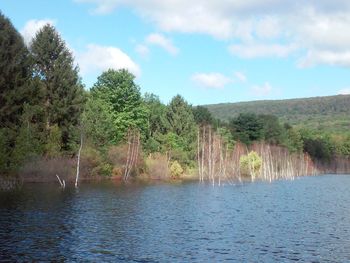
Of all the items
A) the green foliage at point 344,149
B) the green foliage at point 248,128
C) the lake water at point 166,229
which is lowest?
the lake water at point 166,229

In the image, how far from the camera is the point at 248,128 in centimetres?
12356

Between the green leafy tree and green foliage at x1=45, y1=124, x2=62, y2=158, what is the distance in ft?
51.1

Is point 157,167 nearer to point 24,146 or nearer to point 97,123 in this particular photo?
point 97,123

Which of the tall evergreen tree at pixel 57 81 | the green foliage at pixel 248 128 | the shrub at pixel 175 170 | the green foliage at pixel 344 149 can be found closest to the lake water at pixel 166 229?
the tall evergreen tree at pixel 57 81

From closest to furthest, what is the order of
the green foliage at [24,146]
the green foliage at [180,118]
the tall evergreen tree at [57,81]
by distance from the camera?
the green foliage at [24,146], the tall evergreen tree at [57,81], the green foliage at [180,118]

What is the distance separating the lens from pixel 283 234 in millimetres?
29312

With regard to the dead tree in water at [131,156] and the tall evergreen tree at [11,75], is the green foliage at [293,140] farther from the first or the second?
the tall evergreen tree at [11,75]

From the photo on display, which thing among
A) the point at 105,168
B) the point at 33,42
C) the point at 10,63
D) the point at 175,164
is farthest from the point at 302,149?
the point at 10,63

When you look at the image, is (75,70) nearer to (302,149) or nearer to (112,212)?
(112,212)

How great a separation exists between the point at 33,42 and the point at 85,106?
12.5m

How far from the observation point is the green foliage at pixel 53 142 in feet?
221

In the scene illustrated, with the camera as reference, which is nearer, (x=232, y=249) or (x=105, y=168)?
(x=232, y=249)

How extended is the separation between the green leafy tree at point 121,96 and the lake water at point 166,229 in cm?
3822

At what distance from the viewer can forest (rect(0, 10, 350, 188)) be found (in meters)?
58.4
